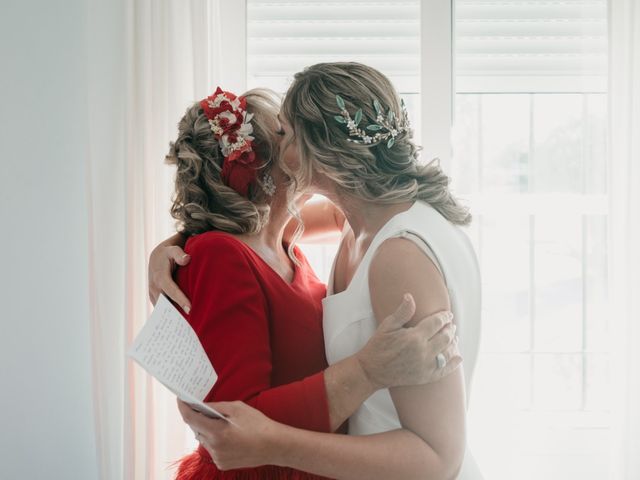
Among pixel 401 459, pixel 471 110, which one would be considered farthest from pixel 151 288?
pixel 471 110

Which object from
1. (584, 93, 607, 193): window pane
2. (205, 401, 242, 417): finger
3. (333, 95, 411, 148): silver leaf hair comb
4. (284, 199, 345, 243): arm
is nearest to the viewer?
(205, 401, 242, 417): finger

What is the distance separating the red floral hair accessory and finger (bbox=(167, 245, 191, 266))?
179 millimetres

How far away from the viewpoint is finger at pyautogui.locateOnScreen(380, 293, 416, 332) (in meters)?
1.02

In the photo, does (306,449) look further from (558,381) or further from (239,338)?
(558,381)

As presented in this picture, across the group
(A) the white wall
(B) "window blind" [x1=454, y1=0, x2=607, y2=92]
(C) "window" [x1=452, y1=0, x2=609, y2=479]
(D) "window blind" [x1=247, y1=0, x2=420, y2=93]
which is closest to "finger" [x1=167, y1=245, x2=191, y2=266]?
(A) the white wall

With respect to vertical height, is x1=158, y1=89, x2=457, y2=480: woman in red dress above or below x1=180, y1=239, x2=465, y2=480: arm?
above

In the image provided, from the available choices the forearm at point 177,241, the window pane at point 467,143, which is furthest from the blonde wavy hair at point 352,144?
the window pane at point 467,143

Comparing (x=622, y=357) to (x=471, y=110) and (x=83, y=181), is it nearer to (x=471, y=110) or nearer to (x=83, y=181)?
(x=471, y=110)

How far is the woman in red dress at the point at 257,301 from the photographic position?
106 cm

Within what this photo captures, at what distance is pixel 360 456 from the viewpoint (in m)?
1.07

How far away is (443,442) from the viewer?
1.06 meters

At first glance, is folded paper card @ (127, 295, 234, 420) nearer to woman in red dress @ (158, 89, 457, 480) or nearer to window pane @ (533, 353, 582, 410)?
woman in red dress @ (158, 89, 457, 480)

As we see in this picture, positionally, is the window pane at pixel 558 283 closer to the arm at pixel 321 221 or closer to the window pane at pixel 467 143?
the window pane at pixel 467 143

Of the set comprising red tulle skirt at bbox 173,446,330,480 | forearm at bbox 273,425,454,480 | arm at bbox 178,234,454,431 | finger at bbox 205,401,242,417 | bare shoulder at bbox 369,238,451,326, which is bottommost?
red tulle skirt at bbox 173,446,330,480
